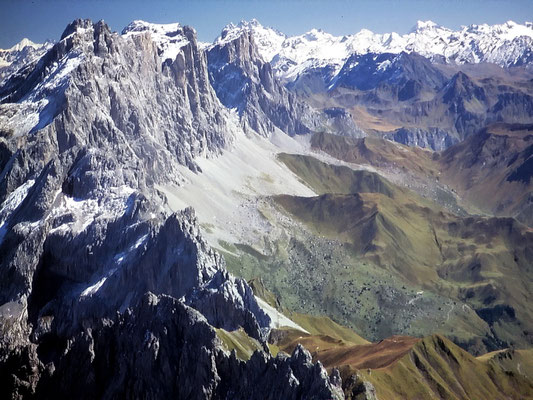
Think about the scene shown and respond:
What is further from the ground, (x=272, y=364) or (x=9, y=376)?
(x=272, y=364)

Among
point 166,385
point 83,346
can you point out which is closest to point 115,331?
point 83,346

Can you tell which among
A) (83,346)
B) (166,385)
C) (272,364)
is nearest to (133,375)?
(166,385)

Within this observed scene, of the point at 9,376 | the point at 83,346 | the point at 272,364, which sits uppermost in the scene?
the point at 272,364

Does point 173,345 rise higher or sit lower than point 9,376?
higher

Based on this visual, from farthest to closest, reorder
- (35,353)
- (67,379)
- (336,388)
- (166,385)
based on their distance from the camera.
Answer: (35,353) < (67,379) < (166,385) < (336,388)

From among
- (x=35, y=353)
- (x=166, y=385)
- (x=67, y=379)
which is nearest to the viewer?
(x=166, y=385)

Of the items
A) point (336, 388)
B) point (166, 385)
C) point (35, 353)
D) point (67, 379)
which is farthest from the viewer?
point (35, 353)

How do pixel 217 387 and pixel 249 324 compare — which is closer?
pixel 217 387

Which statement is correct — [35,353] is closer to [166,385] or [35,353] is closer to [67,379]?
[67,379]

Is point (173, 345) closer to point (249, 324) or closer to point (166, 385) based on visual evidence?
point (166, 385)
